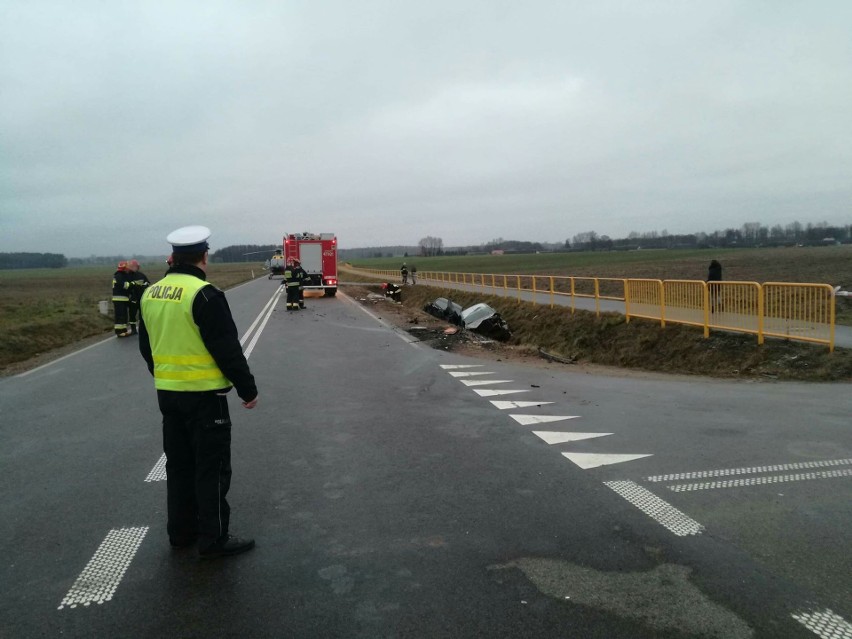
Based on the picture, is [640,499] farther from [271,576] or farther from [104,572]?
[104,572]

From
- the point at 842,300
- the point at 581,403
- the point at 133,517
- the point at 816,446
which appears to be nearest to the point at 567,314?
the point at 842,300

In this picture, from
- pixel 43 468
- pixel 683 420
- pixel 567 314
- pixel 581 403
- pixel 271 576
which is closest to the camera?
pixel 271 576

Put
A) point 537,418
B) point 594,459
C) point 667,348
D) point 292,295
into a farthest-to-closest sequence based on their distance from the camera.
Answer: point 292,295 < point 667,348 < point 537,418 < point 594,459

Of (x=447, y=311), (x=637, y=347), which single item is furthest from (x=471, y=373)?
(x=447, y=311)

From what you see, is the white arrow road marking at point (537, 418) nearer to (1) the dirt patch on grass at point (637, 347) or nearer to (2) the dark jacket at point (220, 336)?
(2) the dark jacket at point (220, 336)

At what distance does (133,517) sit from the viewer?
4.69 metres

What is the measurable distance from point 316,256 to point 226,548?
105 ft

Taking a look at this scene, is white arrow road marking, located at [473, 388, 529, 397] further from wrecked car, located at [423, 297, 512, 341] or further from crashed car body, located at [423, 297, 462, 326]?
crashed car body, located at [423, 297, 462, 326]

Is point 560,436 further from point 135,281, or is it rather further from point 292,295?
point 292,295

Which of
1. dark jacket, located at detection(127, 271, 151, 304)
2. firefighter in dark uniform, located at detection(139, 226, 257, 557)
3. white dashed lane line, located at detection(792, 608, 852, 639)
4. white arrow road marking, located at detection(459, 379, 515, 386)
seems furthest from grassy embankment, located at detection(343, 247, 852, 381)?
firefighter in dark uniform, located at detection(139, 226, 257, 557)

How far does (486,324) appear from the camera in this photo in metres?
18.3

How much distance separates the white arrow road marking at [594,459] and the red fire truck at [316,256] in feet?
99.4

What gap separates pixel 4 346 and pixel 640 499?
16.1m

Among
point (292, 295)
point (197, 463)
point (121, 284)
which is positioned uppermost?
point (121, 284)
